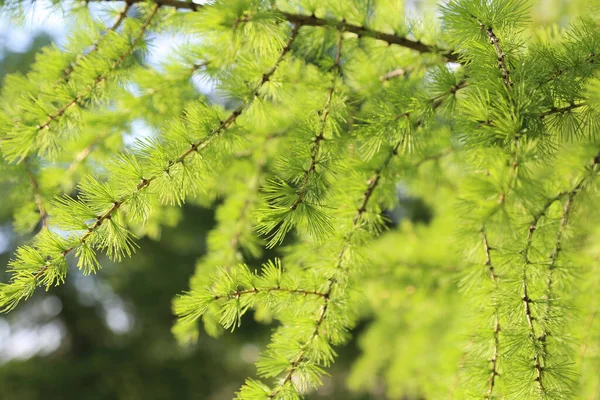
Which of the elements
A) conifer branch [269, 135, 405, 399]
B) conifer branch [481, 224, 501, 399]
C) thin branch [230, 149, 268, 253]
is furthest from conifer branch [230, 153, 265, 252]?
conifer branch [481, 224, 501, 399]

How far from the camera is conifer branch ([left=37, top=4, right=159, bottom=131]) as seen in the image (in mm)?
730

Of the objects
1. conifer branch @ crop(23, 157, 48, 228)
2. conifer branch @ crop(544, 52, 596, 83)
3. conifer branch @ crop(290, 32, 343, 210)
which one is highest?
conifer branch @ crop(544, 52, 596, 83)

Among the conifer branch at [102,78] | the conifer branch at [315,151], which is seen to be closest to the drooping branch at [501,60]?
the conifer branch at [315,151]

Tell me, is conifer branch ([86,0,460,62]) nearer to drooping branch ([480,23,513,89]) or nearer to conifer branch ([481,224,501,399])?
drooping branch ([480,23,513,89])

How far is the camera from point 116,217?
64cm

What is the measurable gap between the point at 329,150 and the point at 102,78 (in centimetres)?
38

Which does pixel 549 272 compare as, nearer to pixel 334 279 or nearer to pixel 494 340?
pixel 494 340

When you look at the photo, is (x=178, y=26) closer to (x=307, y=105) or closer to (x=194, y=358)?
(x=307, y=105)

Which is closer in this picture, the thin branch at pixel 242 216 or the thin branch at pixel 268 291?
the thin branch at pixel 268 291

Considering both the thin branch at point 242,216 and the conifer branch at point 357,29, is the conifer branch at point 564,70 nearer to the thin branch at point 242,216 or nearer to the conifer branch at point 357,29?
the conifer branch at point 357,29

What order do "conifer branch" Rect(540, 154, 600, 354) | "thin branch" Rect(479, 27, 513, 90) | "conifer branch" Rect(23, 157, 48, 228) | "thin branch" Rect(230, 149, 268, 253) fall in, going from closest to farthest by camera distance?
"thin branch" Rect(479, 27, 513, 90), "conifer branch" Rect(540, 154, 600, 354), "conifer branch" Rect(23, 157, 48, 228), "thin branch" Rect(230, 149, 268, 253)

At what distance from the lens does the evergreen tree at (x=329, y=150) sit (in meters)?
0.59

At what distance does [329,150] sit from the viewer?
2.18 ft

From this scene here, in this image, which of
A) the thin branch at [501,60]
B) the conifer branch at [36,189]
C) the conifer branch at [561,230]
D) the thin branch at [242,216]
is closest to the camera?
the thin branch at [501,60]
